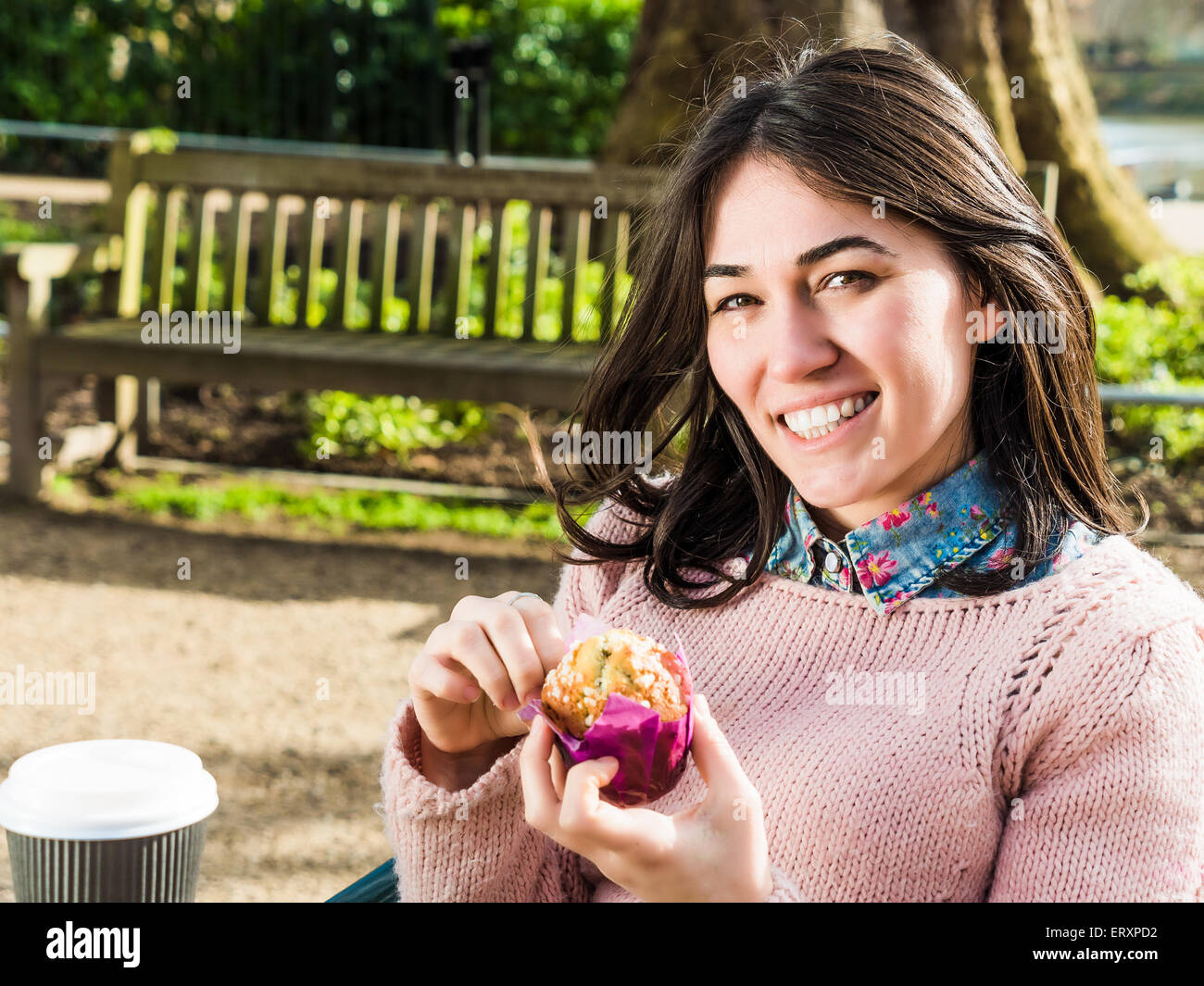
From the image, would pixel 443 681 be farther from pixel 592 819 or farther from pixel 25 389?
pixel 25 389

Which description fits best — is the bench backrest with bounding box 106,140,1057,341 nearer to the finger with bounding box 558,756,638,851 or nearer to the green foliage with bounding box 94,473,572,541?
the green foliage with bounding box 94,473,572,541

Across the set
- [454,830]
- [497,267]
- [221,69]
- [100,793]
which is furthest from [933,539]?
[221,69]

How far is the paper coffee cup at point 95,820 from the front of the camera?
5.02ft

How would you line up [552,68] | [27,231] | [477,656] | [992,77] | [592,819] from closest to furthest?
[592,819] → [477,656] → [992,77] → [27,231] → [552,68]

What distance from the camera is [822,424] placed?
163 cm

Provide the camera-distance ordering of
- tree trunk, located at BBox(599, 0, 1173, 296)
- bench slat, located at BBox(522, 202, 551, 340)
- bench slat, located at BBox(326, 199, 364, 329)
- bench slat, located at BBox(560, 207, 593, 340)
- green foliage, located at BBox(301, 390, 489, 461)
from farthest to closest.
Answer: green foliage, located at BBox(301, 390, 489, 461) → tree trunk, located at BBox(599, 0, 1173, 296) → bench slat, located at BBox(326, 199, 364, 329) → bench slat, located at BBox(522, 202, 551, 340) → bench slat, located at BBox(560, 207, 593, 340)

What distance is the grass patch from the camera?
5676 millimetres

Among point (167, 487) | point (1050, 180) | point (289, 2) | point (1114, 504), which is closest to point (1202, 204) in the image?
point (289, 2)

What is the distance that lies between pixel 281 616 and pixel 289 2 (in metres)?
6.61

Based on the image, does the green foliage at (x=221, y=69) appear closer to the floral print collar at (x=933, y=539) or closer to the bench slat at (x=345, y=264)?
the bench slat at (x=345, y=264)

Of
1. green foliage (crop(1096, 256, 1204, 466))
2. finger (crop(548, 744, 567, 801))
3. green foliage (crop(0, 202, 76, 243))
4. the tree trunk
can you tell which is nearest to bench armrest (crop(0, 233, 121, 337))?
the tree trunk

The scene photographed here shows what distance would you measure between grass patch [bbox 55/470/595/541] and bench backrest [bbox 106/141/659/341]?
686 mm

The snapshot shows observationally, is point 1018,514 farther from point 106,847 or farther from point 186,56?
point 186,56

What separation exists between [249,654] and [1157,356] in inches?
164
